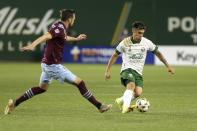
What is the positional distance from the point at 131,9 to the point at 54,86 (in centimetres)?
1921

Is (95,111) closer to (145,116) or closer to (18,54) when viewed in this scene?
(145,116)

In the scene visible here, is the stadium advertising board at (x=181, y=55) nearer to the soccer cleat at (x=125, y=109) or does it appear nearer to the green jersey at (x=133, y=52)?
the green jersey at (x=133, y=52)

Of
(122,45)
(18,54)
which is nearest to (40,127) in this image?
(122,45)

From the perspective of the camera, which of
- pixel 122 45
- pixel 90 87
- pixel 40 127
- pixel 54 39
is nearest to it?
pixel 40 127

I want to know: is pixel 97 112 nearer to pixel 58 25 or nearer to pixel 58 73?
pixel 58 73

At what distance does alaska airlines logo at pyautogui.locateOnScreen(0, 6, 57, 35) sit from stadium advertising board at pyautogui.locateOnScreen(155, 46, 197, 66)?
883 centimetres

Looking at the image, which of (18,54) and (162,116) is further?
(18,54)

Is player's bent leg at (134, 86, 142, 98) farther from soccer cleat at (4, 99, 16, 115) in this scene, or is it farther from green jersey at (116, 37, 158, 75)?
soccer cleat at (4, 99, 16, 115)

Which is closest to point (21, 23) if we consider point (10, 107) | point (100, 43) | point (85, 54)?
point (100, 43)

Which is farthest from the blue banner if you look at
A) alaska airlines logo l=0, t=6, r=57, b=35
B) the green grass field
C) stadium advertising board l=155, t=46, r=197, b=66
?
the green grass field

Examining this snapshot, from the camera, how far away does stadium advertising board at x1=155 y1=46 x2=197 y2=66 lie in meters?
29.6

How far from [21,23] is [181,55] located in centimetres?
1106

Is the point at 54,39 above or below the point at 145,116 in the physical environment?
above

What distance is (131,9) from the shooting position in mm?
36125
